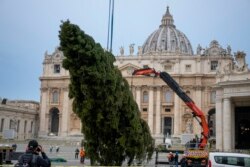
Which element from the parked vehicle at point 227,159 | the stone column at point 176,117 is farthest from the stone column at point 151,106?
the parked vehicle at point 227,159

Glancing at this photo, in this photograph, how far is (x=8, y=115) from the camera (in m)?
67.8

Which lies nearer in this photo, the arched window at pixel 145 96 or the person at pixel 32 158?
the person at pixel 32 158

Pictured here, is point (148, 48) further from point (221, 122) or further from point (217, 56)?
point (221, 122)

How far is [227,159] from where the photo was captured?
648 inches

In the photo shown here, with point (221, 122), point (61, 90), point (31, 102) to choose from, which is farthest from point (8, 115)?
point (221, 122)

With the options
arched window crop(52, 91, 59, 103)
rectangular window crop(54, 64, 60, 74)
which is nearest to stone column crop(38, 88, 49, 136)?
arched window crop(52, 91, 59, 103)

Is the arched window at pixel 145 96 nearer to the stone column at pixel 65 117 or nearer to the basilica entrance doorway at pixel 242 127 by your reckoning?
the stone column at pixel 65 117

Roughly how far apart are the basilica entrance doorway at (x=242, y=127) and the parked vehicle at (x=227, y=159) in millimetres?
16624

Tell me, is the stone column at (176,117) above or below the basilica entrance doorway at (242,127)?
above

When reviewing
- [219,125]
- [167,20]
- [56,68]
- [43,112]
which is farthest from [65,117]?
[219,125]

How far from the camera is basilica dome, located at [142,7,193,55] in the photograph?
93625mm

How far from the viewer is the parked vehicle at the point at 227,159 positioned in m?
16.2

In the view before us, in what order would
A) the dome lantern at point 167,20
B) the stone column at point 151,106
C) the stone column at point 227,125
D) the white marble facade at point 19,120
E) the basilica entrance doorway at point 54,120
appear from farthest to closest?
the dome lantern at point 167,20, the basilica entrance doorway at point 54,120, the stone column at point 151,106, the white marble facade at point 19,120, the stone column at point 227,125

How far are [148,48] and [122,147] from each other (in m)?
82.8
